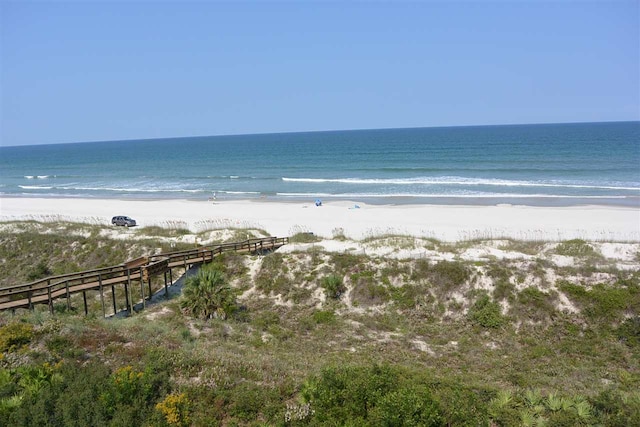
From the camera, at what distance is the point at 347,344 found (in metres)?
18.2

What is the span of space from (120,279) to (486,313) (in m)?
16.8

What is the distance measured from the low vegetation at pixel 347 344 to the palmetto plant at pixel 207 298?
61 millimetres

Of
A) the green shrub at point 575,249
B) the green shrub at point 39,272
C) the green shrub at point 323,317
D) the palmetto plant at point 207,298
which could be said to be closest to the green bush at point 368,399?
the green shrub at point 323,317

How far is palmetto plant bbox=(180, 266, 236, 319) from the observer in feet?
66.6

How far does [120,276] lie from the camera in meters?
22.2

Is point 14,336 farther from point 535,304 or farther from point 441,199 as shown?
point 441,199

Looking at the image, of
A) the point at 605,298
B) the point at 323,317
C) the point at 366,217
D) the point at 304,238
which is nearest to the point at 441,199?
the point at 366,217

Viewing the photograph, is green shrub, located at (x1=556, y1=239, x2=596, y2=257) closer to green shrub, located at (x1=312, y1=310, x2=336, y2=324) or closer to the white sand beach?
the white sand beach

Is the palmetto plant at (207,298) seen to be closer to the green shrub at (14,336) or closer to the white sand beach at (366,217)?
the green shrub at (14,336)

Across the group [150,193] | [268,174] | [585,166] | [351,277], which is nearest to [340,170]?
[268,174]

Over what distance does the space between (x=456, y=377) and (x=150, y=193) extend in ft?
194

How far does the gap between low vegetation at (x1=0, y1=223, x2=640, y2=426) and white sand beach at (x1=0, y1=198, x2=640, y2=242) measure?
6465 millimetres

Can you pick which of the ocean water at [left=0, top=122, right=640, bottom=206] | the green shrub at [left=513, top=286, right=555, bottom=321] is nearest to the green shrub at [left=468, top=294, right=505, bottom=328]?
the green shrub at [left=513, top=286, right=555, bottom=321]

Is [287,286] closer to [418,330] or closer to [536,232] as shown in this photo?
[418,330]
